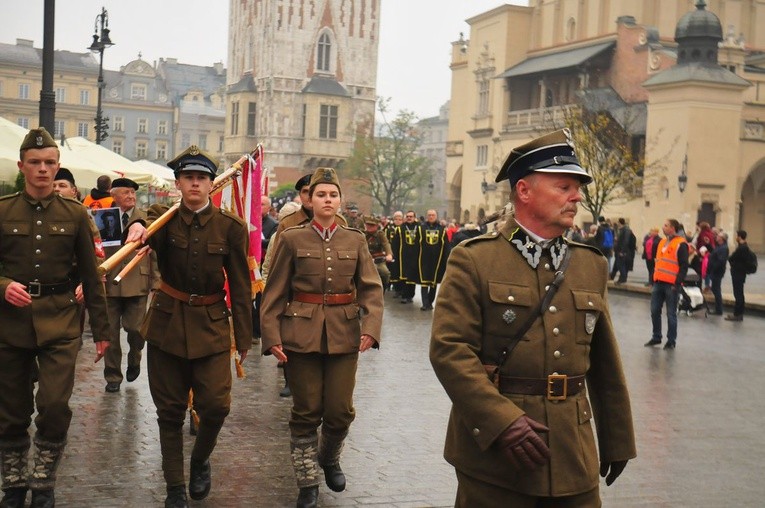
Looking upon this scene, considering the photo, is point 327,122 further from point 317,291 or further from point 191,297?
point 191,297

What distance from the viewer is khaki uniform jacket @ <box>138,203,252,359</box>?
6.76 metres

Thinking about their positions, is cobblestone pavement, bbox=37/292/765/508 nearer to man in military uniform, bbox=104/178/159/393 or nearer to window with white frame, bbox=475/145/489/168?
man in military uniform, bbox=104/178/159/393

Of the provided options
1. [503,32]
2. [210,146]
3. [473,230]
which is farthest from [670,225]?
[210,146]

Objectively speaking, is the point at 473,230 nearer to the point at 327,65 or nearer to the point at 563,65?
the point at 563,65

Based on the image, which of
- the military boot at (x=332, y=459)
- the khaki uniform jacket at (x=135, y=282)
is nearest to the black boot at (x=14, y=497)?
the military boot at (x=332, y=459)

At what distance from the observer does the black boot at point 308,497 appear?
21.7 ft

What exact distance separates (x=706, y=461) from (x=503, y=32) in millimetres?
62236

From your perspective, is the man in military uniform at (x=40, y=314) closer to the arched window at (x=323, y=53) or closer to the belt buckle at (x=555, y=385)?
the belt buckle at (x=555, y=385)

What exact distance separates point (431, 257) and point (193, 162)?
54.6 feet

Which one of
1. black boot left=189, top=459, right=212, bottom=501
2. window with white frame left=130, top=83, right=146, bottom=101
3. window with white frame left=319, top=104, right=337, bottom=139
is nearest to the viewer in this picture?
black boot left=189, top=459, right=212, bottom=501

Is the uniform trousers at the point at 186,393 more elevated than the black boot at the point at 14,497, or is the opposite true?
the uniform trousers at the point at 186,393

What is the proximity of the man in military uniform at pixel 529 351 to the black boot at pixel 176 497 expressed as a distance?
2.62 meters

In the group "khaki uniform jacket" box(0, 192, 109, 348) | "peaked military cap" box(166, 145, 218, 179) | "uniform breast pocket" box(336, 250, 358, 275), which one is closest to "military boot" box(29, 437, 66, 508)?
"khaki uniform jacket" box(0, 192, 109, 348)

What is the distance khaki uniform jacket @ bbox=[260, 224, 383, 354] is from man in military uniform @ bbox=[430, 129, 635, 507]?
2726mm
